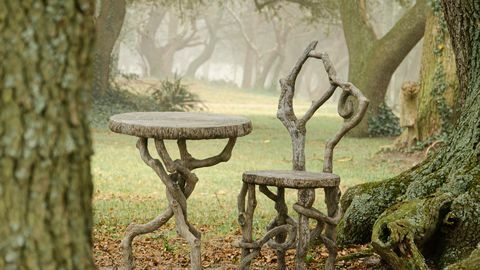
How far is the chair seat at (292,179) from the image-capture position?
17.3ft

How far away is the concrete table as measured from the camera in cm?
535

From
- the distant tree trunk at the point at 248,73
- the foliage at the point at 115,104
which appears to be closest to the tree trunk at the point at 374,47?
the foliage at the point at 115,104

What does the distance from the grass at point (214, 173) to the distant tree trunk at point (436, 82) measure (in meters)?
0.97

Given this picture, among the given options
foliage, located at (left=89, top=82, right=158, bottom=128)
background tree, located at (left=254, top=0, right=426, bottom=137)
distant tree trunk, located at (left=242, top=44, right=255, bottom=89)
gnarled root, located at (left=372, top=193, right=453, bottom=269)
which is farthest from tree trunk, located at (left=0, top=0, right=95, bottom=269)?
distant tree trunk, located at (left=242, top=44, right=255, bottom=89)

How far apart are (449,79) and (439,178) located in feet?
29.3

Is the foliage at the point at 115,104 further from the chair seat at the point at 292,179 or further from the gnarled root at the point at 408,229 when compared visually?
the gnarled root at the point at 408,229

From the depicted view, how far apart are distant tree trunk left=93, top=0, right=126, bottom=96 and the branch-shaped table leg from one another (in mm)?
17094

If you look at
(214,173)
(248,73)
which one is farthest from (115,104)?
(248,73)

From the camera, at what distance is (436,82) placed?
1454cm

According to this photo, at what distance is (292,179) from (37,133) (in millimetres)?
2779

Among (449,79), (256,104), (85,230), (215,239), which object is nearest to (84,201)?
(85,230)

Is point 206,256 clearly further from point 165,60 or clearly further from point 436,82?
point 165,60

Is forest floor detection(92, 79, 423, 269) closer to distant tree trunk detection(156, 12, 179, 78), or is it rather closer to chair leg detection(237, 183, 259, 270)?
chair leg detection(237, 183, 259, 270)

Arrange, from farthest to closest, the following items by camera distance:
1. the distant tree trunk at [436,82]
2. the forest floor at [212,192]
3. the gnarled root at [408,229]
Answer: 1. the distant tree trunk at [436,82]
2. the forest floor at [212,192]
3. the gnarled root at [408,229]
